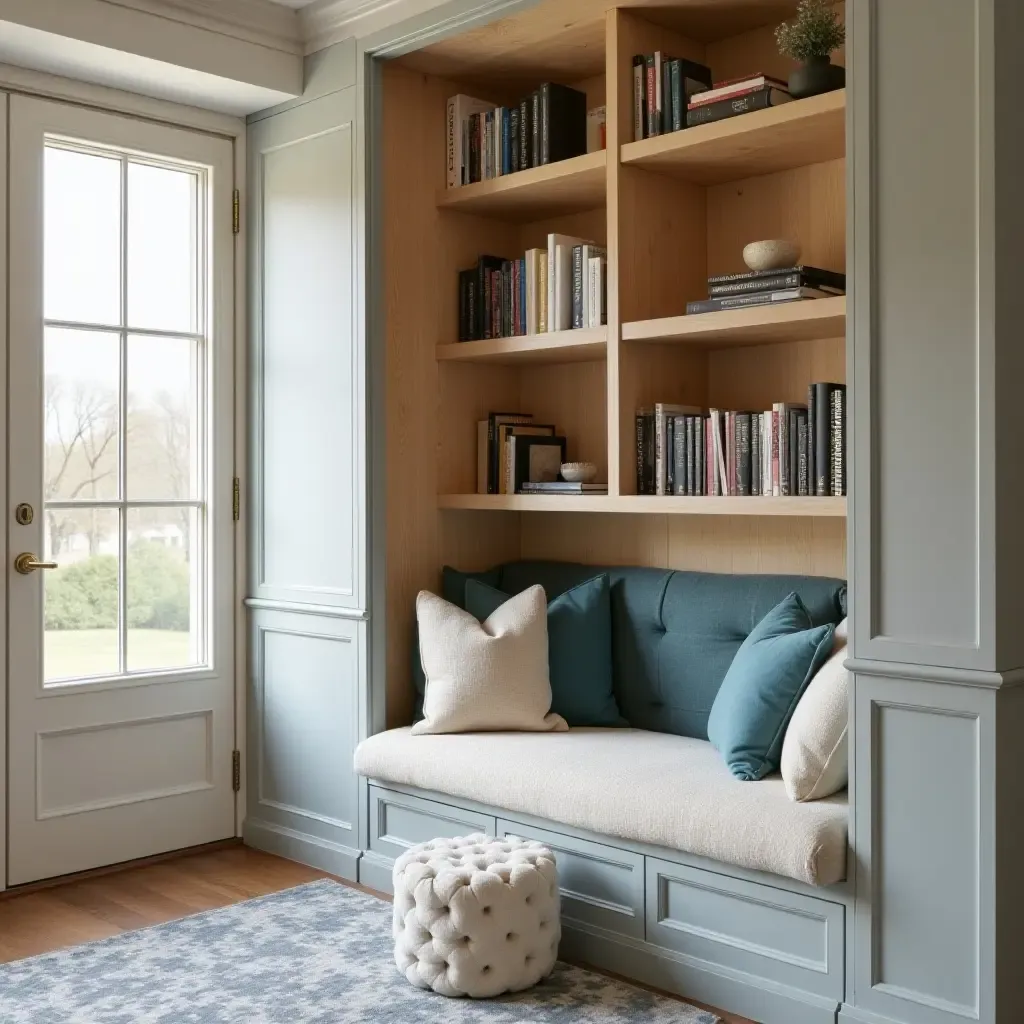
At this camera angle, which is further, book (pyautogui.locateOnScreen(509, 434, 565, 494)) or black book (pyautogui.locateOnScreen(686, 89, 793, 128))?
book (pyautogui.locateOnScreen(509, 434, 565, 494))

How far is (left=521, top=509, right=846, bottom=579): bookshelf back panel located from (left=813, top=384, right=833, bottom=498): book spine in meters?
0.35

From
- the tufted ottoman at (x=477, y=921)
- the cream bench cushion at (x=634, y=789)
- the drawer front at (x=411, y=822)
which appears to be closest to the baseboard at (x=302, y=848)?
the drawer front at (x=411, y=822)

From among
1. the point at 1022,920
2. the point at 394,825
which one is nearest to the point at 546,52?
the point at 394,825

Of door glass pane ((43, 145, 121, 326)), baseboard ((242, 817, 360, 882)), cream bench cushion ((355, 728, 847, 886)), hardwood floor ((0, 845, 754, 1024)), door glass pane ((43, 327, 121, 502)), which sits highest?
door glass pane ((43, 145, 121, 326))

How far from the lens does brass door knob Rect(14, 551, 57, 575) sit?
11.7 feet

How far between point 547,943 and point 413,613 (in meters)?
1.24

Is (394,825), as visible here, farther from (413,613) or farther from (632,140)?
(632,140)

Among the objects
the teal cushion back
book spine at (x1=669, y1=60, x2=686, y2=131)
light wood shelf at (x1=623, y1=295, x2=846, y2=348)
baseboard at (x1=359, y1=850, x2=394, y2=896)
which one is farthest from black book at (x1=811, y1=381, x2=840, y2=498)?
baseboard at (x1=359, y1=850, x2=394, y2=896)

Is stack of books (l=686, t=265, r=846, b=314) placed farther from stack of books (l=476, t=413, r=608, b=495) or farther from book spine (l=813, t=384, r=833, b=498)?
stack of books (l=476, t=413, r=608, b=495)

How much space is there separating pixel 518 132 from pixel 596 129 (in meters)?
0.24

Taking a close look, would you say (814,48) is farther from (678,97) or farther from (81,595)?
(81,595)

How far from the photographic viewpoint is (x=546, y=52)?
3.62 meters

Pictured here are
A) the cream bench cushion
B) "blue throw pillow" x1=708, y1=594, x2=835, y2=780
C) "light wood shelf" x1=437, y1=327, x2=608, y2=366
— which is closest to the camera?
the cream bench cushion

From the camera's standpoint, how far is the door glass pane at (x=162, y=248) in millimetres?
3838
